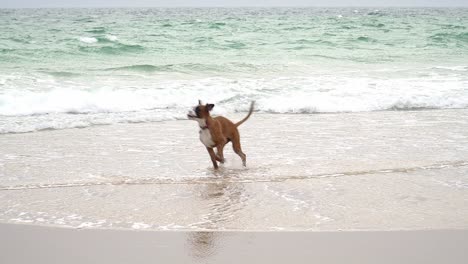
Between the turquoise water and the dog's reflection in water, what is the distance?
4914 millimetres

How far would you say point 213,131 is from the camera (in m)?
7.16

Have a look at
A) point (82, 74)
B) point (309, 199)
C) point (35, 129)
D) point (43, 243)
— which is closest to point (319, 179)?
point (309, 199)

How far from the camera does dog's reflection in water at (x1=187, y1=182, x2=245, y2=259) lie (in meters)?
4.51

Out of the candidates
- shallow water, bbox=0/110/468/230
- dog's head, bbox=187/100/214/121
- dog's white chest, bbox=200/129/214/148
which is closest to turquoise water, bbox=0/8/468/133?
shallow water, bbox=0/110/468/230

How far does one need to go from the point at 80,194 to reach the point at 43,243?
1.50 metres

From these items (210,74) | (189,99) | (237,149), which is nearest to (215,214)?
(237,149)

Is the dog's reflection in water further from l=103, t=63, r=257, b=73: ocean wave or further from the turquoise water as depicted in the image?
l=103, t=63, r=257, b=73: ocean wave

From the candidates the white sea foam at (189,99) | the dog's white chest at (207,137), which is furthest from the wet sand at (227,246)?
the white sea foam at (189,99)

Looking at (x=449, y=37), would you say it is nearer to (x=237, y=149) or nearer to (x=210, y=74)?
(x=210, y=74)

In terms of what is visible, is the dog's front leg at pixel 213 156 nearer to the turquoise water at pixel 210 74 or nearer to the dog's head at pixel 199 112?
the dog's head at pixel 199 112

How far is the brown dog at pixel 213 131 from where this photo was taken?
6.96 metres

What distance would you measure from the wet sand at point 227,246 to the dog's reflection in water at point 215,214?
0.05 ft

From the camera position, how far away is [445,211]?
5.48 metres

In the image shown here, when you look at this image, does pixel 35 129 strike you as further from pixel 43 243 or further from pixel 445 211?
pixel 445 211
